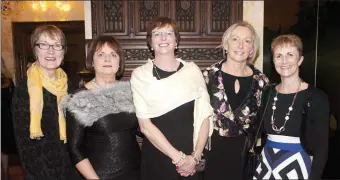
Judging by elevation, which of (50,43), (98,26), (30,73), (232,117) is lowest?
(232,117)

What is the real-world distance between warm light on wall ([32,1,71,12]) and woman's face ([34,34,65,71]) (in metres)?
3.87

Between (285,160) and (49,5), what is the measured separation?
5078 millimetres

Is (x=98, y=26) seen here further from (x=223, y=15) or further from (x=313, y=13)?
(x=313, y=13)

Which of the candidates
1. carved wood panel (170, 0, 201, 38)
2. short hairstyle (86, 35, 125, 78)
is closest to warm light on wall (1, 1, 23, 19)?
carved wood panel (170, 0, 201, 38)

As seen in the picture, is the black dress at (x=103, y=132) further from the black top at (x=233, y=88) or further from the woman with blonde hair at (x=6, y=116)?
the woman with blonde hair at (x=6, y=116)

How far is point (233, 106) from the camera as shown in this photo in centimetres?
212

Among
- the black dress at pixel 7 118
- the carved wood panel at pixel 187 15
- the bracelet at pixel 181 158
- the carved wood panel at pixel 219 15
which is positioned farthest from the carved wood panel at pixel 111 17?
the bracelet at pixel 181 158

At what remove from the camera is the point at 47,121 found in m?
1.97

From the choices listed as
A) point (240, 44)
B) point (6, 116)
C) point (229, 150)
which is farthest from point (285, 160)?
point (6, 116)

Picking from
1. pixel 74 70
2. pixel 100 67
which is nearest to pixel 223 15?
pixel 100 67

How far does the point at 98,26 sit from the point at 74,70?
8.51 ft

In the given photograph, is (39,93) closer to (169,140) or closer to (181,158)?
(169,140)

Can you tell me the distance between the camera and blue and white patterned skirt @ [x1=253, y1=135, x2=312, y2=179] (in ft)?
5.76

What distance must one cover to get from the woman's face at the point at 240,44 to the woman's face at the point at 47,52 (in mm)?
1140
